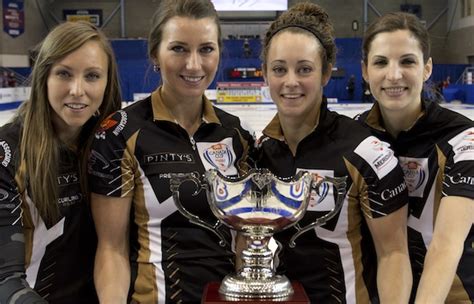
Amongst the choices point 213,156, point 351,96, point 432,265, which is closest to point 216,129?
point 213,156

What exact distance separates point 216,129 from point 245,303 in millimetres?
697

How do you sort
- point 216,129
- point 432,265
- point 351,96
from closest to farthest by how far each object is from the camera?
point 432,265, point 216,129, point 351,96

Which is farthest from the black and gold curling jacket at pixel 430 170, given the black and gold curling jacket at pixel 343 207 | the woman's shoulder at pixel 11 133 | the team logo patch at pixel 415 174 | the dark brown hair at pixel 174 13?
the woman's shoulder at pixel 11 133

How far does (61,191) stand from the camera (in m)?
1.85

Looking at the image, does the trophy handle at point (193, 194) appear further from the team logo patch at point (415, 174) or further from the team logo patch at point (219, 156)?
the team logo patch at point (415, 174)

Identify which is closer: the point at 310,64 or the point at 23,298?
the point at 23,298

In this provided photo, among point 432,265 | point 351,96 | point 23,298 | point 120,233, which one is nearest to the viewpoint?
point 23,298

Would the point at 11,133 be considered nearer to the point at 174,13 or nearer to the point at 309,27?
the point at 174,13

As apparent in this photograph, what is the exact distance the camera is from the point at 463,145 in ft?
5.82

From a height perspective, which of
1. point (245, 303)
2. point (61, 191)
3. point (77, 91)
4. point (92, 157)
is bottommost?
point (245, 303)

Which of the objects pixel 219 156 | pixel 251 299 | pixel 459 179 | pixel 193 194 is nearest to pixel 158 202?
pixel 193 194

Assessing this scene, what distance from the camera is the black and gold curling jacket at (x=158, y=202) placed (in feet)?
5.82

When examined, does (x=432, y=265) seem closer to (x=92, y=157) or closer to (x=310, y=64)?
(x=310, y=64)

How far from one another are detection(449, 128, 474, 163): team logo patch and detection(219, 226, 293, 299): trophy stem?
2.18ft
